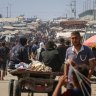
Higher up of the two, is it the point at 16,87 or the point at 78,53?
the point at 78,53

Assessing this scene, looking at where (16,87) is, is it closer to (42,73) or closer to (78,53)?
(42,73)

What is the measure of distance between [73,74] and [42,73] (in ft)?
11.0

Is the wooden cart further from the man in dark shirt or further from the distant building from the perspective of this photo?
the distant building

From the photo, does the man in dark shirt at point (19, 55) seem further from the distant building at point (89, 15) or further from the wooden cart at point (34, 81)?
the distant building at point (89, 15)

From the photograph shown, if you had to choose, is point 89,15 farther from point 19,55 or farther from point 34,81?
point 34,81

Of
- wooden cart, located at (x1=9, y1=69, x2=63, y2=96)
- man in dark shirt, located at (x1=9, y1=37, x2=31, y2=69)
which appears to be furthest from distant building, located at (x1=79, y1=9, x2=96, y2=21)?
wooden cart, located at (x1=9, y1=69, x2=63, y2=96)

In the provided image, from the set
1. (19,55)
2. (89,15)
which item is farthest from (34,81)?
(89,15)

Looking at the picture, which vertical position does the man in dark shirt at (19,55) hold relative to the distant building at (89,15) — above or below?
below

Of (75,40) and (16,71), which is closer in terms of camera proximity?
(75,40)

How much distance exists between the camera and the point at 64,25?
83750 mm

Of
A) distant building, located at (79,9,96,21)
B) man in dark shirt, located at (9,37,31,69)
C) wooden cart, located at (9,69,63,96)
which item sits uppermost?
distant building, located at (79,9,96,21)

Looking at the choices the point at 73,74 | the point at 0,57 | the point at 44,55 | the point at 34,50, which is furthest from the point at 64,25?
the point at 73,74

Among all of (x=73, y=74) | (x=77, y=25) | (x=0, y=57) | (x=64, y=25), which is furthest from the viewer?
(x=64, y=25)

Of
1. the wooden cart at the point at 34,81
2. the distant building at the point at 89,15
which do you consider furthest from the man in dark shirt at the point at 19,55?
the distant building at the point at 89,15
